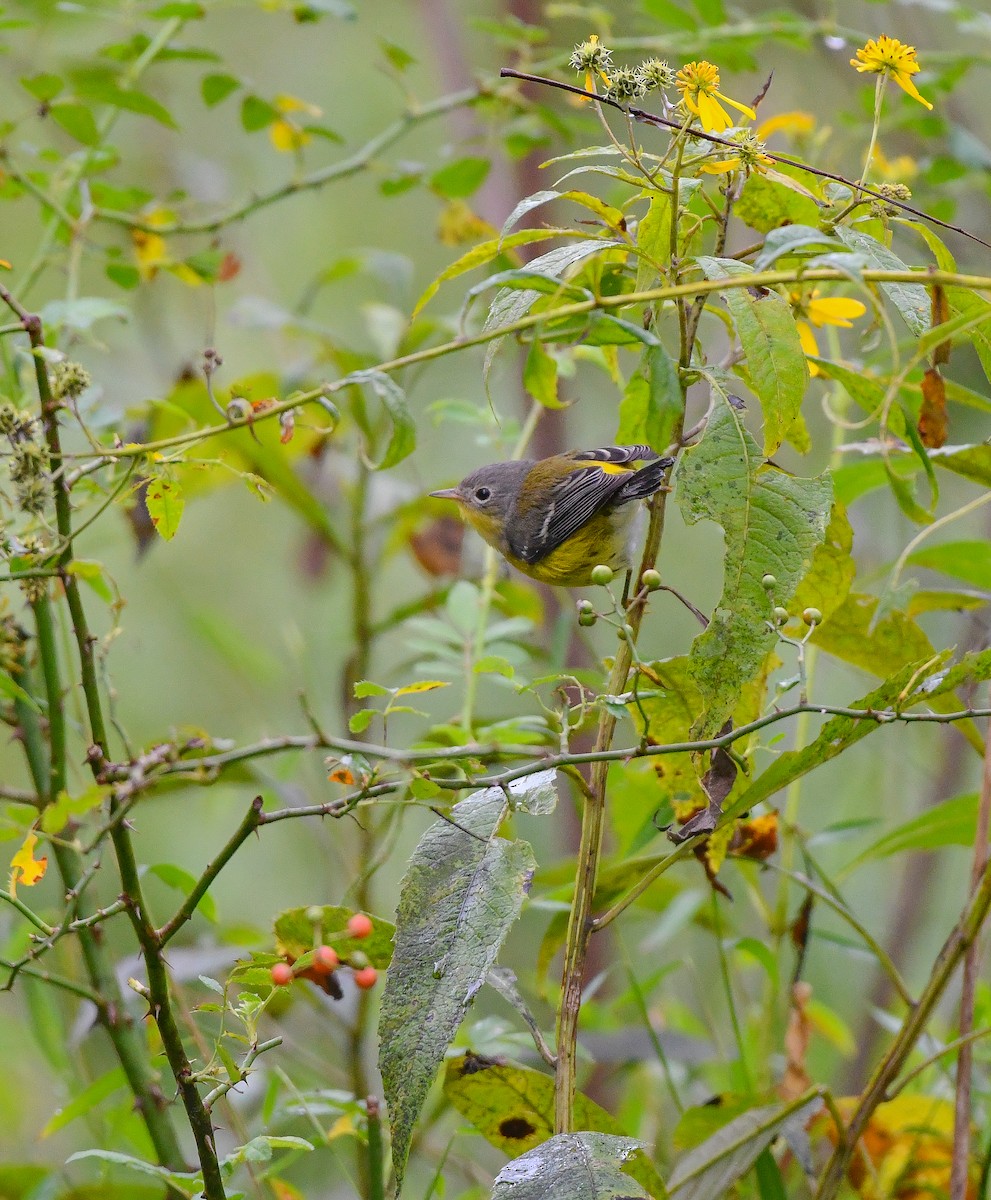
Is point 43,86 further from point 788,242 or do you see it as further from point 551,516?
point 788,242

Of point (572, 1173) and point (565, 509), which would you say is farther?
point (565, 509)

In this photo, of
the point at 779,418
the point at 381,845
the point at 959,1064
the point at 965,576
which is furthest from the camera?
the point at 381,845

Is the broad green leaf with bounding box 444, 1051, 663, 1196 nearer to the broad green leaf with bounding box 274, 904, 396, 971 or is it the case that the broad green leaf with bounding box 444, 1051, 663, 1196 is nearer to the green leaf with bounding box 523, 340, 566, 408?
the broad green leaf with bounding box 274, 904, 396, 971

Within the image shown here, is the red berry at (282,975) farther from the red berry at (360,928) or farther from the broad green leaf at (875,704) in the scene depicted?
the broad green leaf at (875,704)

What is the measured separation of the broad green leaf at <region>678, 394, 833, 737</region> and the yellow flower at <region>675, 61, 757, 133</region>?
20 cm

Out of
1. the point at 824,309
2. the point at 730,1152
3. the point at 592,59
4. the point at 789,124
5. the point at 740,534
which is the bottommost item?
→ the point at 730,1152

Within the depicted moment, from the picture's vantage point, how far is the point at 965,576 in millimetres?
1234

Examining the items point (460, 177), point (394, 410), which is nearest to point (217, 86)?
point (460, 177)

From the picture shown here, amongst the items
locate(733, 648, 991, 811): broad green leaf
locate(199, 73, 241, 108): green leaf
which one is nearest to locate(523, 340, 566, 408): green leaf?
locate(733, 648, 991, 811): broad green leaf

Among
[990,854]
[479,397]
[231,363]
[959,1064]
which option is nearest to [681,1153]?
[959,1064]

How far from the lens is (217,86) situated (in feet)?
5.44

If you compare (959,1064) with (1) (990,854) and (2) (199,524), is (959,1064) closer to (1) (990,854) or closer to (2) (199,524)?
(1) (990,854)

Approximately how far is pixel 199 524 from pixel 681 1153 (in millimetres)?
3624

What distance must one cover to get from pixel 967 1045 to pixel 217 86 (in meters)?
1.52
